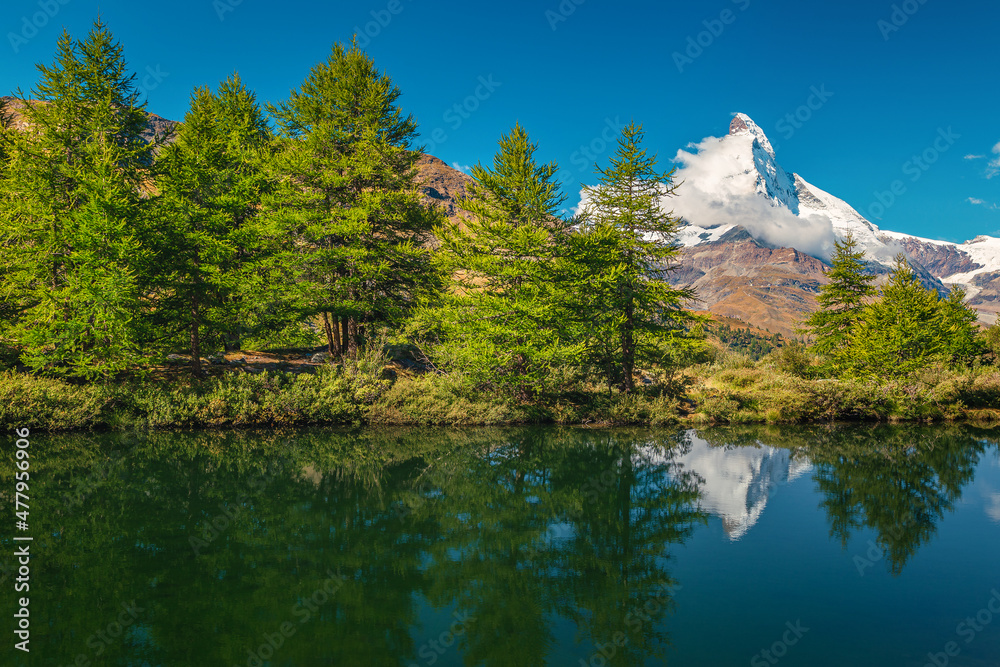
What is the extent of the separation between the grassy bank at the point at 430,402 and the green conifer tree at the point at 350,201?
3.94 metres

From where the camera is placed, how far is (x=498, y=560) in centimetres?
941

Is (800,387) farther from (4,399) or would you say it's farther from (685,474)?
(4,399)

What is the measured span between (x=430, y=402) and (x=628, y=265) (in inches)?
445

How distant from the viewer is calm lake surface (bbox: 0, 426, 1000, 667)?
6.65 metres

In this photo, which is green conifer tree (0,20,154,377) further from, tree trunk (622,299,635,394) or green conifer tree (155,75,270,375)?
tree trunk (622,299,635,394)

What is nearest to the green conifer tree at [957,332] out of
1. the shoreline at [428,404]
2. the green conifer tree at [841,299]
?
the shoreline at [428,404]

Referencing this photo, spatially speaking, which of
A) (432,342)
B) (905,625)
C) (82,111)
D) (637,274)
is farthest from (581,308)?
(82,111)

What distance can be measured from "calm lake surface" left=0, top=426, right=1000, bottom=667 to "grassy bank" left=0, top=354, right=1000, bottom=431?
3396mm

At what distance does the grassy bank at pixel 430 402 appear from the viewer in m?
20.5

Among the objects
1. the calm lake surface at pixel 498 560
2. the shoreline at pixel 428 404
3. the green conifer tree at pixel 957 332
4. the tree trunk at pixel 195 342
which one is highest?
the green conifer tree at pixel 957 332

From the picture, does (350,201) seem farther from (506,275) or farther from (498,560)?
(498,560)

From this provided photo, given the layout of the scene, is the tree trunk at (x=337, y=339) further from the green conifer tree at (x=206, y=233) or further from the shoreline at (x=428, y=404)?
the green conifer tree at (x=206, y=233)

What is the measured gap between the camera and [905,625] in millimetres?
7387

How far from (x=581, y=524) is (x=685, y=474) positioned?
6159mm
